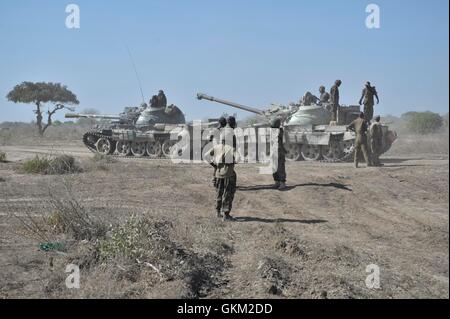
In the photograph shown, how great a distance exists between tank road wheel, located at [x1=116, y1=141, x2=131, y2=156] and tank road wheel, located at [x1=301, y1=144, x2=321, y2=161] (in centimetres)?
732

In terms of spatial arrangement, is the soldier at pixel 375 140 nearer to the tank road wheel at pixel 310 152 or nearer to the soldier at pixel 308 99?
the tank road wheel at pixel 310 152

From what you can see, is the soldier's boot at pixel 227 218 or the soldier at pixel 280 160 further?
the soldier at pixel 280 160

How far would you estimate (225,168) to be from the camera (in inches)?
320

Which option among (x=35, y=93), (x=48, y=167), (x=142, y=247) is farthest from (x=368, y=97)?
(x=35, y=93)

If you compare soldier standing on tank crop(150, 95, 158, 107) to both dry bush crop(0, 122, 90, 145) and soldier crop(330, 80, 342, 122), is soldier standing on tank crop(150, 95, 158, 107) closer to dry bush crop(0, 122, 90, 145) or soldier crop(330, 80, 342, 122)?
soldier crop(330, 80, 342, 122)

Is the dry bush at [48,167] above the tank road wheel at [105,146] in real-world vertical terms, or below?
below

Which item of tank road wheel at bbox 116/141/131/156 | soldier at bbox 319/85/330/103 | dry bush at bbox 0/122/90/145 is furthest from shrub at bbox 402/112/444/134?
dry bush at bbox 0/122/90/145

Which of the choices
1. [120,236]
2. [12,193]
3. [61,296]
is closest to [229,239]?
[120,236]

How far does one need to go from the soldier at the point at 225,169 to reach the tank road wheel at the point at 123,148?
554 inches

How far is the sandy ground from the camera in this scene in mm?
5340

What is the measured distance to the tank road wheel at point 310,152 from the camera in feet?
60.2

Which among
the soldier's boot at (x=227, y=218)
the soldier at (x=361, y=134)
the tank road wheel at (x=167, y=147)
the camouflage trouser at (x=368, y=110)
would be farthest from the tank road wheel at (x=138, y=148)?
the soldier's boot at (x=227, y=218)
